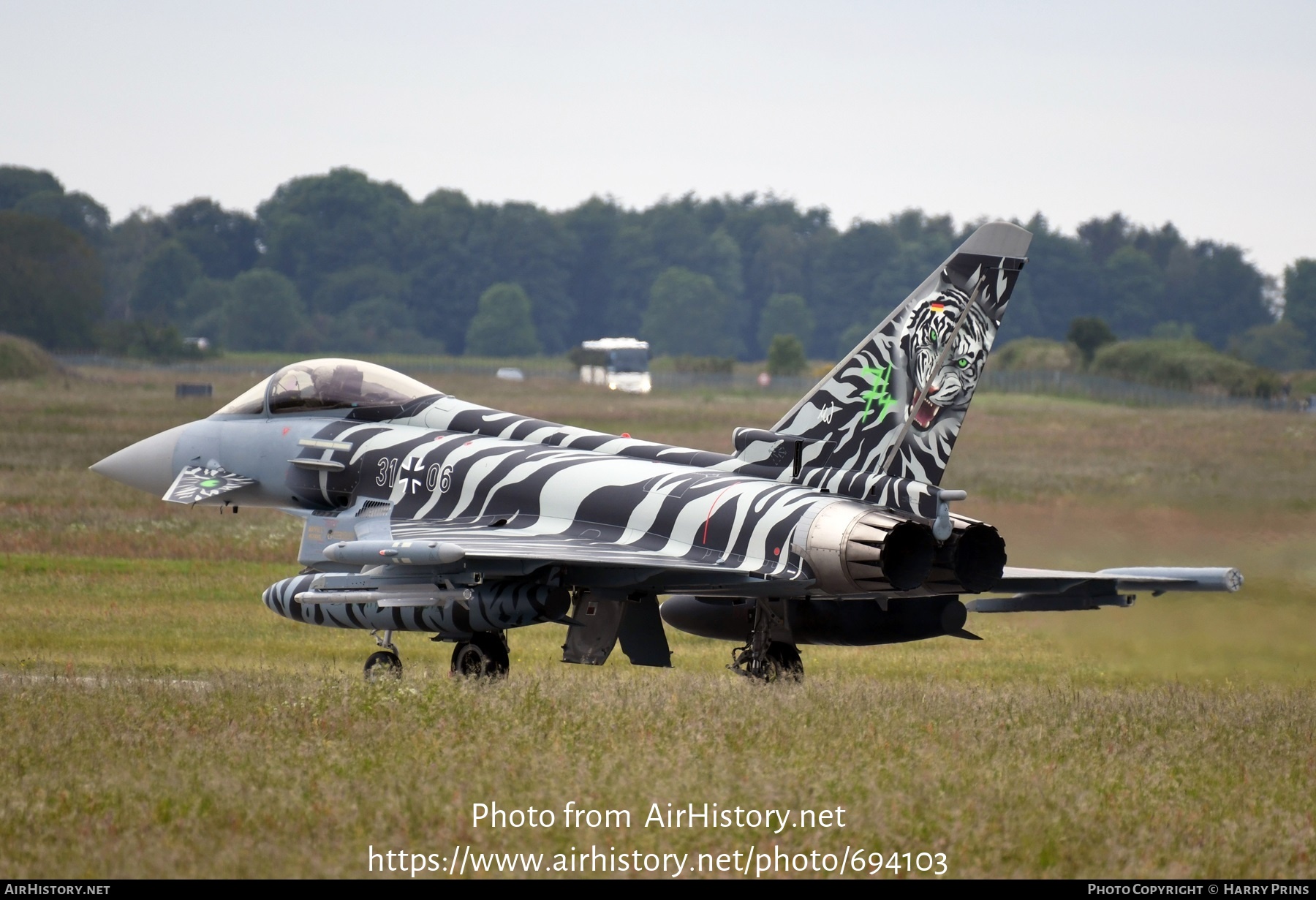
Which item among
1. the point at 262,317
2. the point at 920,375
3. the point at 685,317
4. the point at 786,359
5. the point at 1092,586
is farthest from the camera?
the point at 685,317

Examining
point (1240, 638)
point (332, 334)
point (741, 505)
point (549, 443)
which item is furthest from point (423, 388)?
point (332, 334)

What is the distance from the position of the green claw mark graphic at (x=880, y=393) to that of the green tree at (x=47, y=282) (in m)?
96.7

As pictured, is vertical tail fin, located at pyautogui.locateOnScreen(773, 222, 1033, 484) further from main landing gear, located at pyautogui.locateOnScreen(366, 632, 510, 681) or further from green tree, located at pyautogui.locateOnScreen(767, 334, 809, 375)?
green tree, located at pyautogui.locateOnScreen(767, 334, 809, 375)

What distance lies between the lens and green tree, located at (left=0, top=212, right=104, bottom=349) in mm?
100562

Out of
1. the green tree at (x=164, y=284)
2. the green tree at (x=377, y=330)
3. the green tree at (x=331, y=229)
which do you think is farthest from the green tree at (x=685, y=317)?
the green tree at (x=164, y=284)

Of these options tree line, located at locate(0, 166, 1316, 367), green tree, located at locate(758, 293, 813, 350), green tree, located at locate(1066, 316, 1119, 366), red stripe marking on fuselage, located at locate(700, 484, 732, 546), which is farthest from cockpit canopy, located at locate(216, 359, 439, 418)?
green tree, located at locate(758, 293, 813, 350)

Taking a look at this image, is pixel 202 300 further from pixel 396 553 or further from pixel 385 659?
pixel 396 553

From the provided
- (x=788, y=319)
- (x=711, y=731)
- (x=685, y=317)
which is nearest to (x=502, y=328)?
(x=685, y=317)

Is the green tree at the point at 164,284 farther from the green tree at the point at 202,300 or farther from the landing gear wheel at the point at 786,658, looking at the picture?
the landing gear wheel at the point at 786,658

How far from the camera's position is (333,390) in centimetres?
1686

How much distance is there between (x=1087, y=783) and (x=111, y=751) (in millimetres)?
6425

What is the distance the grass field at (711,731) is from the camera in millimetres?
8281

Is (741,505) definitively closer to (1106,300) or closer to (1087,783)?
(1087,783)

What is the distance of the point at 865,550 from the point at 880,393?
2102 millimetres
